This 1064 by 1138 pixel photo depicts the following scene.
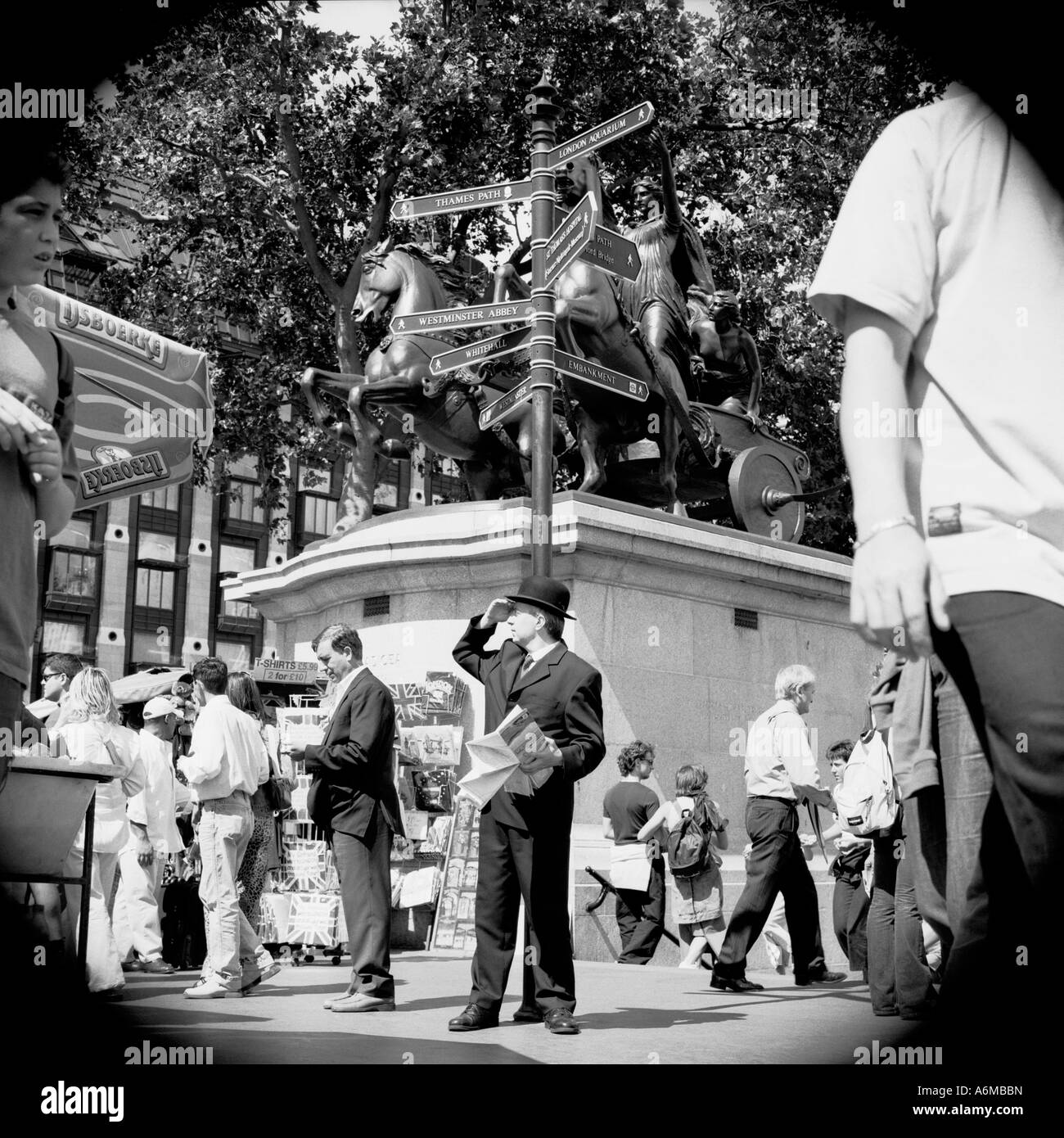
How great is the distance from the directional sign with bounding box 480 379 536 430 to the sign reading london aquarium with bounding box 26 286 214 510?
8.44 feet

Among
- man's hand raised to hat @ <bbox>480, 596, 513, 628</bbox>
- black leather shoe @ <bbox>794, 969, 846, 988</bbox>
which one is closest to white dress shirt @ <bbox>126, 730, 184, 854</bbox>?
man's hand raised to hat @ <bbox>480, 596, 513, 628</bbox>

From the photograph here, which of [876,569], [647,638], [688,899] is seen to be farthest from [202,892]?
[876,569]

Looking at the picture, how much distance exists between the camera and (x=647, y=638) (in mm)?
12906

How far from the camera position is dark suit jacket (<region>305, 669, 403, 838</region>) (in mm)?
7445

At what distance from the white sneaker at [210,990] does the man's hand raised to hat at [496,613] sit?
2.51 m

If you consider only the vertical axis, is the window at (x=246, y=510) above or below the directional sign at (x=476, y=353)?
above

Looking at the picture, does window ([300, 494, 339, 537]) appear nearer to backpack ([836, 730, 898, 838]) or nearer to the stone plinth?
Result: the stone plinth

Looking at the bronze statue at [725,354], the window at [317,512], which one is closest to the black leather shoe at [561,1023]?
the bronze statue at [725,354]

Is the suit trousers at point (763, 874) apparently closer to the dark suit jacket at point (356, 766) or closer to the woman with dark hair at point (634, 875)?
the woman with dark hair at point (634, 875)

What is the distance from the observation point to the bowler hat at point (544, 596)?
703 centimetres

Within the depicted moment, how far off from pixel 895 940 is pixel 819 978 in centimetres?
285

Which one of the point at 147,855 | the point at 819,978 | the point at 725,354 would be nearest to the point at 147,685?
the point at 725,354

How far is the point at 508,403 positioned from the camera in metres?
9.74

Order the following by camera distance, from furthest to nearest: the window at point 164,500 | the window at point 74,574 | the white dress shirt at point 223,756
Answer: the window at point 164,500
the window at point 74,574
the white dress shirt at point 223,756
